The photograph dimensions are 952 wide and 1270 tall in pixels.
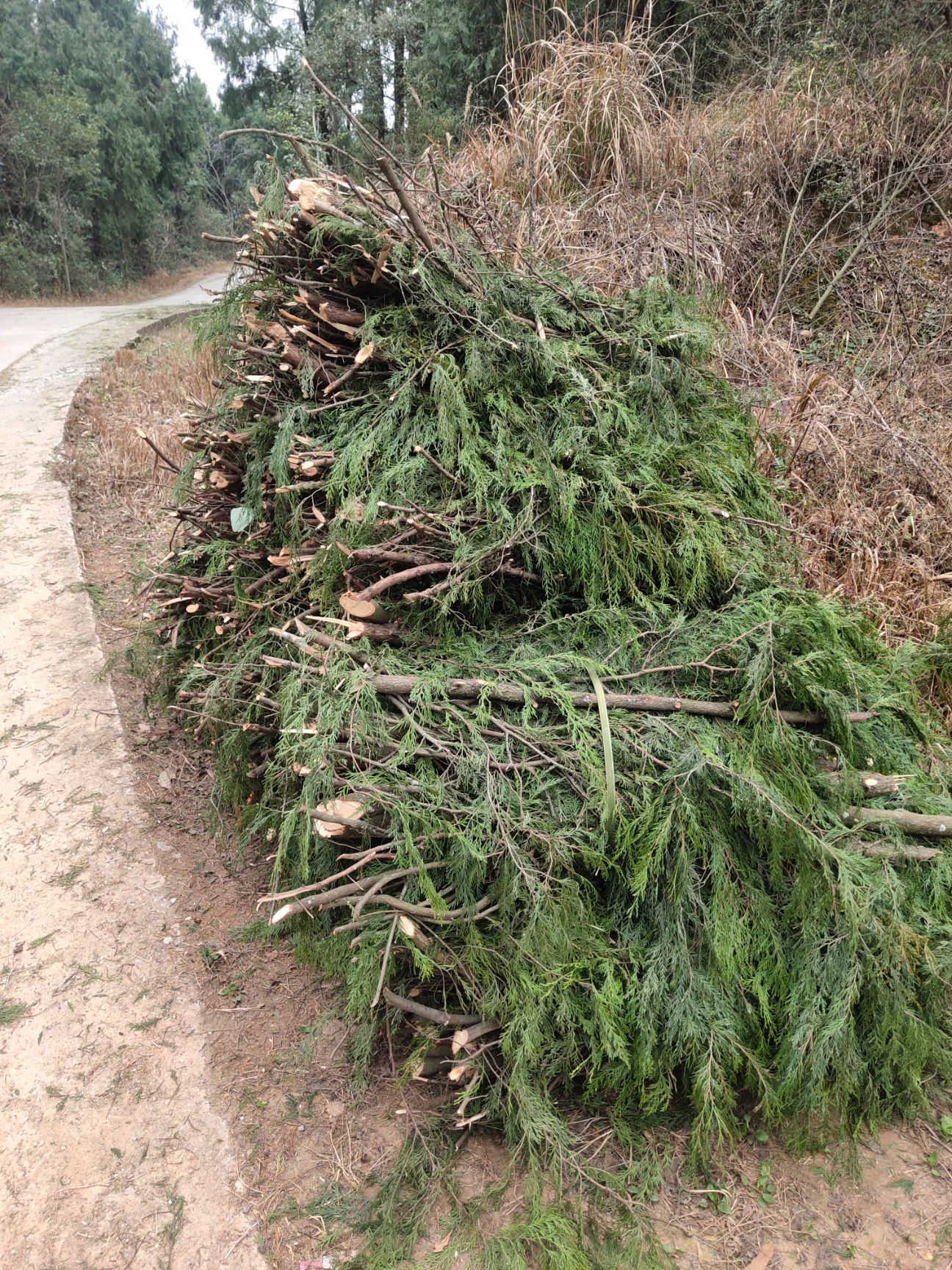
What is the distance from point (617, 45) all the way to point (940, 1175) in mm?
6540

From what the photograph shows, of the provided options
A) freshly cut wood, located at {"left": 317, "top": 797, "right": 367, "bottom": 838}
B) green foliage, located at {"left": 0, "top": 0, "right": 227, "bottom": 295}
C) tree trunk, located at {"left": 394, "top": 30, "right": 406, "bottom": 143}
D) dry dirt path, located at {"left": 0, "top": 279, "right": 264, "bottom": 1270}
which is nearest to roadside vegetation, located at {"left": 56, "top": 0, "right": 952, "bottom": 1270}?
freshly cut wood, located at {"left": 317, "top": 797, "right": 367, "bottom": 838}

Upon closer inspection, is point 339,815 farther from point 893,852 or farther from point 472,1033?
point 893,852

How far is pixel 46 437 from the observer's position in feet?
24.0

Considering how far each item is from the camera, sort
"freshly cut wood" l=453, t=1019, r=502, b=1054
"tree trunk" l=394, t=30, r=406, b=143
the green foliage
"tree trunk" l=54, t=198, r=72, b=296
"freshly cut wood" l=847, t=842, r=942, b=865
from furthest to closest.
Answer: "tree trunk" l=54, t=198, r=72, b=296 < the green foliage < "tree trunk" l=394, t=30, r=406, b=143 < "freshly cut wood" l=847, t=842, r=942, b=865 < "freshly cut wood" l=453, t=1019, r=502, b=1054

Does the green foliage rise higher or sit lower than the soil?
higher

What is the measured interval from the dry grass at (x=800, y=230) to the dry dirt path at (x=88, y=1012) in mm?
3415

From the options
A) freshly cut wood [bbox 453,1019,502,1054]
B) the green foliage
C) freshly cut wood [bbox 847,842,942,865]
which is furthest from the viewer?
the green foliage

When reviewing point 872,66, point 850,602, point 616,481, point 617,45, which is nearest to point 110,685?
point 616,481

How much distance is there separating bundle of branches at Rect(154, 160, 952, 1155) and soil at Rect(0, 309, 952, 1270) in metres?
0.17

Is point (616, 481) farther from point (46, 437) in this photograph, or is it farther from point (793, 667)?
point (46, 437)

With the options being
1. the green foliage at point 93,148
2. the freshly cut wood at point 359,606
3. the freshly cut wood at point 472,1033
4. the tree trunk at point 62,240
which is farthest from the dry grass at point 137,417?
the tree trunk at point 62,240

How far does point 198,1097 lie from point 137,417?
705 centimetres

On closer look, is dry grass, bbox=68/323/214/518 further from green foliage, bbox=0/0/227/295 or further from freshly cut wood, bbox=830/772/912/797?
green foliage, bbox=0/0/227/295

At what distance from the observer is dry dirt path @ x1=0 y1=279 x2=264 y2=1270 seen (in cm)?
215
